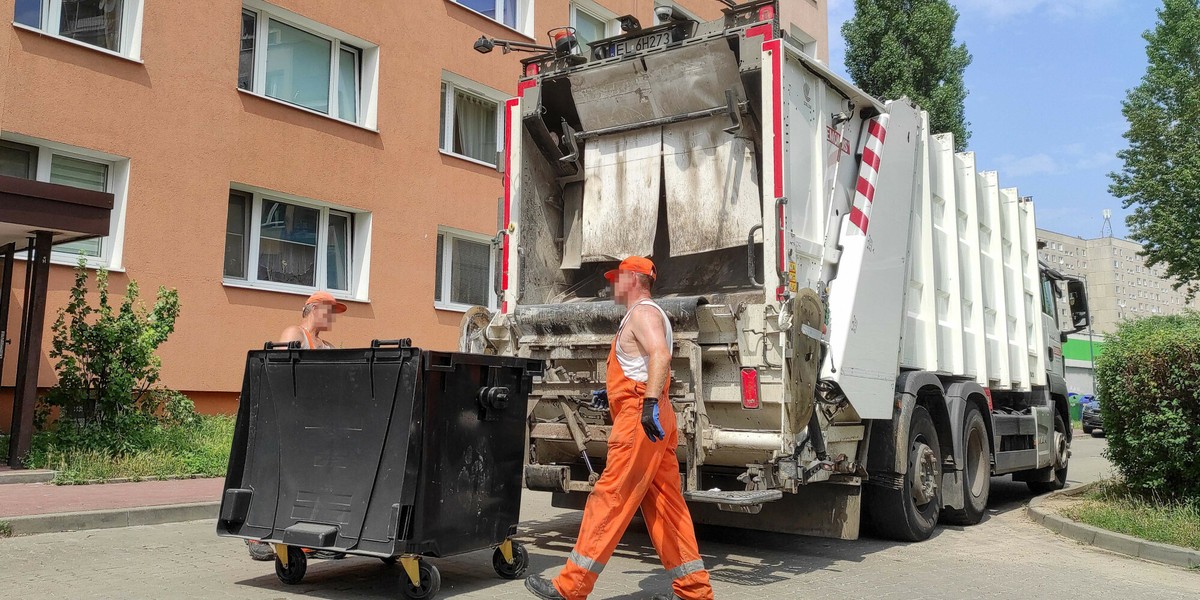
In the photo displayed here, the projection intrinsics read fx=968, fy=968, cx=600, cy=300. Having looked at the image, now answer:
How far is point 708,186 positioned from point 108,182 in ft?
24.5

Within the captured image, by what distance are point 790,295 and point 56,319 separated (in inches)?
297

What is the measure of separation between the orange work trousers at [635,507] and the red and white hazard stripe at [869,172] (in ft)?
7.85

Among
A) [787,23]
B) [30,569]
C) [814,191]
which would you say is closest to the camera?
[30,569]

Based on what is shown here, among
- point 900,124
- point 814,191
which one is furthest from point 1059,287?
point 814,191

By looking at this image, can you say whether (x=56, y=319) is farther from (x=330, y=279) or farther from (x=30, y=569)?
(x=30, y=569)

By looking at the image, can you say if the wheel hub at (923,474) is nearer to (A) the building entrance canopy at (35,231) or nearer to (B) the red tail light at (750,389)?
(B) the red tail light at (750,389)

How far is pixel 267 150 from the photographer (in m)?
12.0

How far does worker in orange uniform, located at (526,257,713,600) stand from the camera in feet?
14.7

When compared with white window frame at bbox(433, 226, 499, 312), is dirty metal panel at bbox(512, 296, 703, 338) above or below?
below

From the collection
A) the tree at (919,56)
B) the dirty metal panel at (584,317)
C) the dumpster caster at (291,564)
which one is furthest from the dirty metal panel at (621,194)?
the tree at (919,56)

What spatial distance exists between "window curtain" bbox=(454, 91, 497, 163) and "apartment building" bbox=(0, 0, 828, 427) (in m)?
0.04

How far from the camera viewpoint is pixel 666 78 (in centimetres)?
644

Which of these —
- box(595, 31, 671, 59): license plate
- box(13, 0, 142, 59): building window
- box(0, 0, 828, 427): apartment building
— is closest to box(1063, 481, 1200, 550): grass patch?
box(595, 31, 671, 59): license plate

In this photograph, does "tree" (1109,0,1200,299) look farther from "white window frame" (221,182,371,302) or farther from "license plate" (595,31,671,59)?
"license plate" (595,31,671,59)
